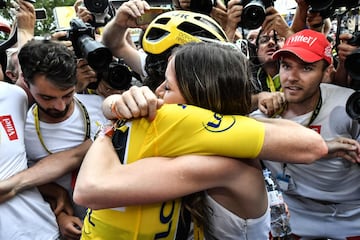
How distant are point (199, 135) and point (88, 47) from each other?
132 centimetres

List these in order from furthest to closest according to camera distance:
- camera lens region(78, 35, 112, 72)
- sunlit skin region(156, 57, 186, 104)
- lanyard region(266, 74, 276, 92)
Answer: lanyard region(266, 74, 276, 92) → camera lens region(78, 35, 112, 72) → sunlit skin region(156, 57, 186, 104)

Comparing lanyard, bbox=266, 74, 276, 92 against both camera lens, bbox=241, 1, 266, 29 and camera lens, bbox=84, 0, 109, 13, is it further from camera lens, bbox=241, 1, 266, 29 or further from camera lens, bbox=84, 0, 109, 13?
camera lens, bbox=84, 0, 109, 13

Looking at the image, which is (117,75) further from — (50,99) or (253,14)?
(253,14)

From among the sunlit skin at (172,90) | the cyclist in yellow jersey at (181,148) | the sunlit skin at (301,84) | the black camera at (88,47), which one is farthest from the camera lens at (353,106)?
the black camera at (88,47)

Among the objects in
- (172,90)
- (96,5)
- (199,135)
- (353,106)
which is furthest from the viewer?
(96,5)

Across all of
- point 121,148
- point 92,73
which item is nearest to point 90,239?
point 121,148

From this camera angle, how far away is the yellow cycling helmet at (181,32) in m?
1.80

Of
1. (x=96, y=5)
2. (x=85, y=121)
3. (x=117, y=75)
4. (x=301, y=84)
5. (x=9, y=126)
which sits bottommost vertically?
(x=85, y=121)

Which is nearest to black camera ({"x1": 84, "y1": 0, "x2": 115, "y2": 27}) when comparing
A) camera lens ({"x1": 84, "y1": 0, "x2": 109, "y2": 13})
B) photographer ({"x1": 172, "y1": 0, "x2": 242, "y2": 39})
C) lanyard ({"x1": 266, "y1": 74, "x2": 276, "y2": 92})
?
camera lens ({"x1": 84, "y1": 0, "x2": 109, "y2": 13})

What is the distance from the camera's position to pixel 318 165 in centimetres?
233

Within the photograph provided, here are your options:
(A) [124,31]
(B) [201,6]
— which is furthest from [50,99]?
(B) [201,6]

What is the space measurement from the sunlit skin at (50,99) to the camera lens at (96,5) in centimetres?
62

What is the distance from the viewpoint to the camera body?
7.98 ft

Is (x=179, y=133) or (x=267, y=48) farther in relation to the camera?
(x=267, y=48)
